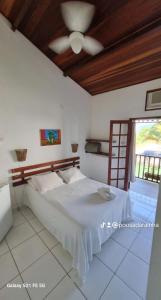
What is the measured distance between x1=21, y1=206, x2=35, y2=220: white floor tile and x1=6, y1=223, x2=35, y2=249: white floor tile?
192 millimetres

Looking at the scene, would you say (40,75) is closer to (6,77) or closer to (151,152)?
(6,77)

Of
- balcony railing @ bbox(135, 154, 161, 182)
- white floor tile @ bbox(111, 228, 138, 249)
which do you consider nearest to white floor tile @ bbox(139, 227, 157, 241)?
white floor tile @ bbox(111, 228, 138, 249)

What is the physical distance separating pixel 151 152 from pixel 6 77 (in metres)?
5.56

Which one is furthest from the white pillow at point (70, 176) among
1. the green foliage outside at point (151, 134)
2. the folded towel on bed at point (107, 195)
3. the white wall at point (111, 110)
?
the green foliage outside at point (151, 134)

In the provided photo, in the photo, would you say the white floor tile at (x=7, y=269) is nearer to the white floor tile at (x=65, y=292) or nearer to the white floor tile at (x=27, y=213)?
the white floor tile at (x=65, y=292)

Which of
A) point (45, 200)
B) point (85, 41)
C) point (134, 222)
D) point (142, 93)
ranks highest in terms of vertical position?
point (85, 41)

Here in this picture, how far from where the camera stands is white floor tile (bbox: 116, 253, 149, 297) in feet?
4.78

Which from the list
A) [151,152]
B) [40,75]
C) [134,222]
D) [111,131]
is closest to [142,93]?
[111,131]

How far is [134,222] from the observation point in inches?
96.2

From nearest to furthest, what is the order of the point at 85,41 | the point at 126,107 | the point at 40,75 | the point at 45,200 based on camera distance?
the point at 85,41 < the point at 45,200 < the point at 40,75 < the point at 126,107

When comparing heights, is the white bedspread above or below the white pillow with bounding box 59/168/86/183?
below

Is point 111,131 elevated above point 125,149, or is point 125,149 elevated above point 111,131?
point 111,131

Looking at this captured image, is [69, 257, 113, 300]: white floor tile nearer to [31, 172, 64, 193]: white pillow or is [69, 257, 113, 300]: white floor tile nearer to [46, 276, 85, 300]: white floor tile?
[46, 276, 85, 300]: white floor tile

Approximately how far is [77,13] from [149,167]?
4.44 metres
